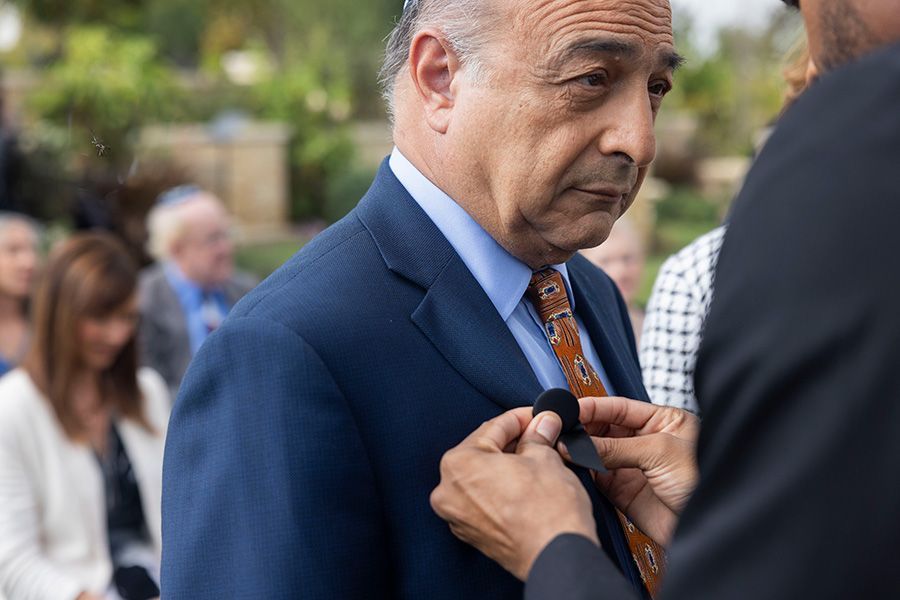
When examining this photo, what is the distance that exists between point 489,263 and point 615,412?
12.5 inches

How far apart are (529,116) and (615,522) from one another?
0.64 meters

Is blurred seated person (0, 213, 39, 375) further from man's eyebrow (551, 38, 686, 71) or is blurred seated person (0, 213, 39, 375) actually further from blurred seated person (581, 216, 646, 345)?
man's eyebrow (551, 38, 686, 71)

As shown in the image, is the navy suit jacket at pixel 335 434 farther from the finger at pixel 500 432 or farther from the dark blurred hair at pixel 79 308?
the dark blurred hair at pixel 79 308

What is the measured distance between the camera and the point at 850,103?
929 millimetres

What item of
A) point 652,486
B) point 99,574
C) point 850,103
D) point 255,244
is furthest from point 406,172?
point 255,244

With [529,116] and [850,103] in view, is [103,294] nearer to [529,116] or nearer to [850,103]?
[529,116]

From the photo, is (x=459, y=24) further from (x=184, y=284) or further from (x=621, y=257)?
(x=184, y=284)

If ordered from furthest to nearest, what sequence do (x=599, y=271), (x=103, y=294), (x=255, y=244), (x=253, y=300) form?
(x=255, y=244) → (x=103, y=294) → (x=599, y=271) → (x=253, y=300)

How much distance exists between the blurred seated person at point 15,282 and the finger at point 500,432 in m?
4.34

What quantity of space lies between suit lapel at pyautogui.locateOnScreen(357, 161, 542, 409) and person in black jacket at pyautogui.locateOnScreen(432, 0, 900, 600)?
2.30ft

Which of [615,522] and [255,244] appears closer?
[615,522]

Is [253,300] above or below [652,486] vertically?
above

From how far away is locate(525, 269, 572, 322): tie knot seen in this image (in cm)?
188

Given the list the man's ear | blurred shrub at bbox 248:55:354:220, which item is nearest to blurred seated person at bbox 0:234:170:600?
the man's ear
